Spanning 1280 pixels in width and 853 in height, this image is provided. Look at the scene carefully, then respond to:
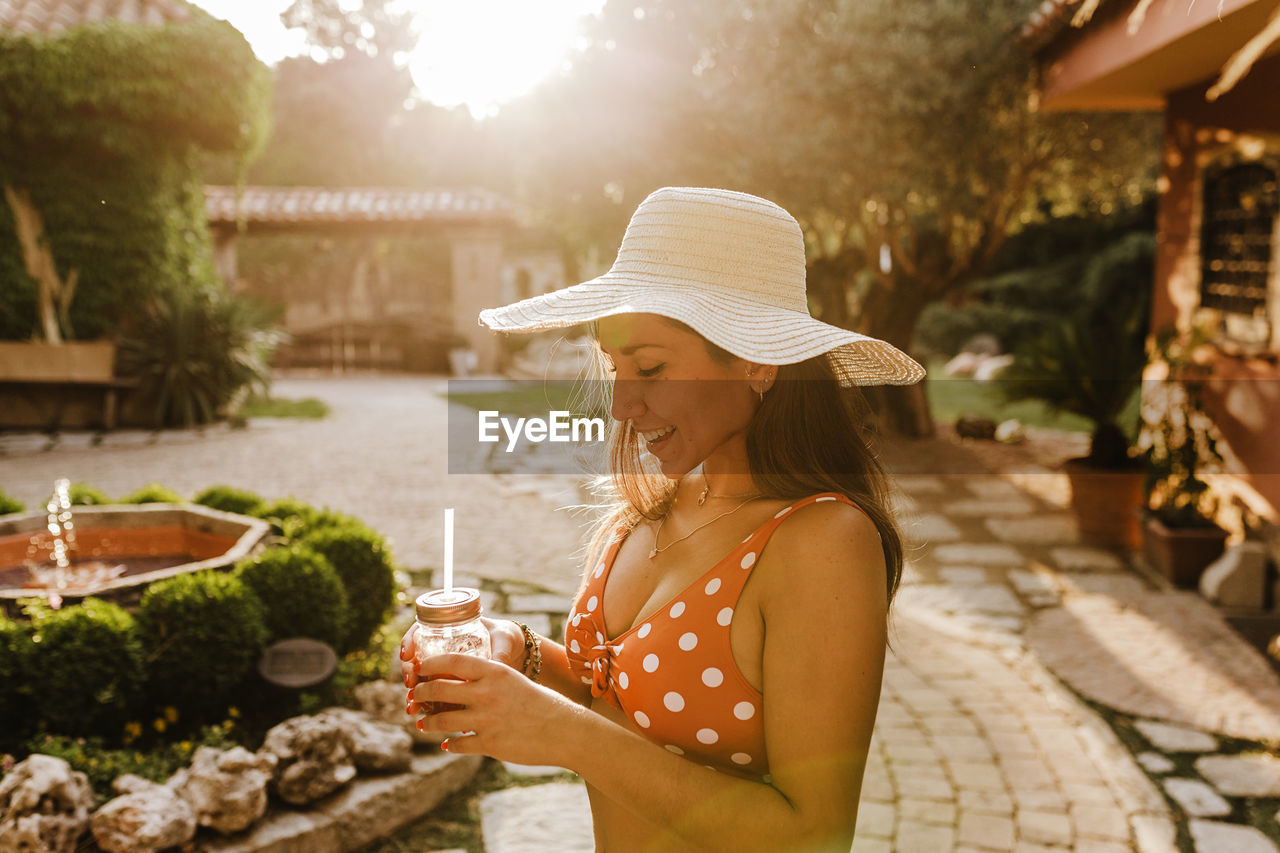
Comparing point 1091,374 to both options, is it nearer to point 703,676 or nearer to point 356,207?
point 703,676

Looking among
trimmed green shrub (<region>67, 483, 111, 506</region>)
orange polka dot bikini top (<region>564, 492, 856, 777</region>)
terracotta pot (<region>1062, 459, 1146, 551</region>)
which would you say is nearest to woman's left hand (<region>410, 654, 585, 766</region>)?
A: orange polka dot bikini top (<region>564, 492, 856, 777</region>)

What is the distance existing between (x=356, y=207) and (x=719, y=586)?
18.4 m

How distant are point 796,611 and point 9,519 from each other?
442 centimetres

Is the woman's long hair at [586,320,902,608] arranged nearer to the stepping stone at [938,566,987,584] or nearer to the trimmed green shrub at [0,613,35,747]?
the trimmed green shrub at [0,613,35,747]

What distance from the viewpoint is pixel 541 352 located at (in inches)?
747

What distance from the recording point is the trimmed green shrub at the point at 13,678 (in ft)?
10.7

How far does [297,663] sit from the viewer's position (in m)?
3.80

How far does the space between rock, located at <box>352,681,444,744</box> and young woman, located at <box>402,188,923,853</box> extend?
214 cm

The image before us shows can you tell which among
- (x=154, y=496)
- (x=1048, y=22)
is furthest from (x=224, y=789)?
(x=1048, y=22)

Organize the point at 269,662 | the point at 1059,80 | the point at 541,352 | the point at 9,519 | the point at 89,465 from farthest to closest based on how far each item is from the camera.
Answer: the point at 541,352
the point at 89,465
the point at 1059,80
the point at 9,519
the point at 269,662

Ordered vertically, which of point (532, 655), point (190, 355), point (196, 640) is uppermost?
point (190, 355)

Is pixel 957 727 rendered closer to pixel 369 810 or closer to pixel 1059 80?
pixel 369 810

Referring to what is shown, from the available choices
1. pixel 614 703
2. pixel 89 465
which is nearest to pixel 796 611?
pixel 614 703

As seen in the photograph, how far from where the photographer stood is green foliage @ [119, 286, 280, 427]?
12.0m
